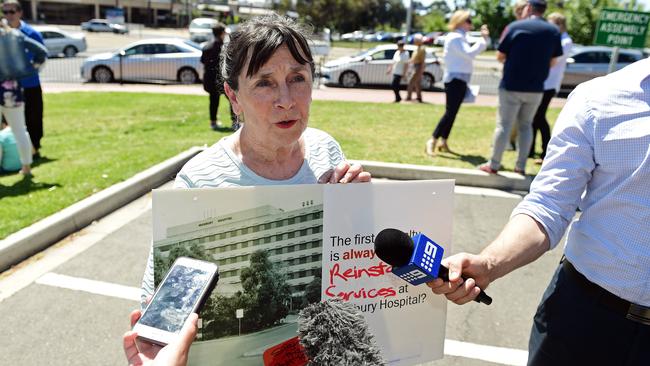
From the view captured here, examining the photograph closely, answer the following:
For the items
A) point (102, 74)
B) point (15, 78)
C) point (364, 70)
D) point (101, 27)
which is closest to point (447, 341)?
point (15, 78)

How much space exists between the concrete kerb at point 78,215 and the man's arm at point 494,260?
3.99 meters

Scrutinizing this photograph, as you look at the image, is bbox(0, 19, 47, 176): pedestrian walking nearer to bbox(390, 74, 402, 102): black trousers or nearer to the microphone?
the microphone

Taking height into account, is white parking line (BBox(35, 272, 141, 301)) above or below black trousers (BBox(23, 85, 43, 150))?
below

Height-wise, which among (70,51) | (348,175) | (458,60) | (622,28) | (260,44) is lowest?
(70,51)

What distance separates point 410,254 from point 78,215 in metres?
4.52


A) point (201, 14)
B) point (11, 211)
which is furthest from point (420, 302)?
point (201, 14)

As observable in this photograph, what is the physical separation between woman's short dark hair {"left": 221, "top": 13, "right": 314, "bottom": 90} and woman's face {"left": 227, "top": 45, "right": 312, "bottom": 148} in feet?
0.07

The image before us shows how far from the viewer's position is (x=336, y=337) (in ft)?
3.85

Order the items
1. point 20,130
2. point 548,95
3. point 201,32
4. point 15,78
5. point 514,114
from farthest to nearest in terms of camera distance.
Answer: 1. point 201,32
2. point 548,95
3. point 514,114
4. point 20,130
5. point 15,78

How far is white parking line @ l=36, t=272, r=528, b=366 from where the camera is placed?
344 centimetres

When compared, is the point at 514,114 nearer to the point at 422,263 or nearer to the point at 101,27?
the point at 422,263

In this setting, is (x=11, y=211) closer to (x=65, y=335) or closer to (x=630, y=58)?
(x=65, y=335)

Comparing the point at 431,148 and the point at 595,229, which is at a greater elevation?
the point at 595,229

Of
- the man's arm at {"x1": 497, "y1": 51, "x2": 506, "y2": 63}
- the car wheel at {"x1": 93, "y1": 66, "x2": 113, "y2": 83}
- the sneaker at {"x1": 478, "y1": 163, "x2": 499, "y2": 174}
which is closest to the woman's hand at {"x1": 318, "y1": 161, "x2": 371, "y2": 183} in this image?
the sneaker at {"x1": 478, "y1": 163, "x2": 499, "y2": 174}
